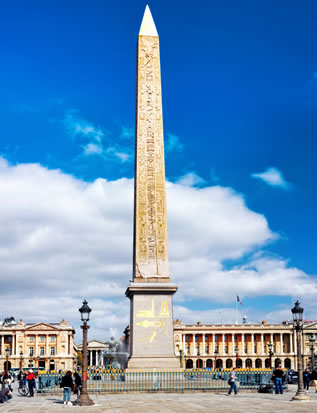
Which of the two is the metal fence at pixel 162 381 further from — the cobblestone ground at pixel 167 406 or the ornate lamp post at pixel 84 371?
the ornate lamp post at pixel 84 371

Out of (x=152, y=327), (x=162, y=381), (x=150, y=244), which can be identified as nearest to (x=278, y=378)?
(x=162, y=381)

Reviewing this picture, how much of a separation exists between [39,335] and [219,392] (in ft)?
351

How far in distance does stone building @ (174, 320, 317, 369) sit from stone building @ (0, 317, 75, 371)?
2590 centimetres

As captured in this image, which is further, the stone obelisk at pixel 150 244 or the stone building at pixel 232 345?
the stone building at pixel 232 345

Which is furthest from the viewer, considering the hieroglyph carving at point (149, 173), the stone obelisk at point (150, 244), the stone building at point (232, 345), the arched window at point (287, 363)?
the arched window at point (287, 363)

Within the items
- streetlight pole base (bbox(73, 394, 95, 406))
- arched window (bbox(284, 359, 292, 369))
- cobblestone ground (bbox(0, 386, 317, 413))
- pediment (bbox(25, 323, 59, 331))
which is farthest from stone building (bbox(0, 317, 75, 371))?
streetlight pole base (bbox(73, 394, 95, 406))

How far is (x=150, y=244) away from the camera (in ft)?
90.6

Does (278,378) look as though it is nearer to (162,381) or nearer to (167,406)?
(162,381)

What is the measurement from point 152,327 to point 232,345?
9620 centimetres

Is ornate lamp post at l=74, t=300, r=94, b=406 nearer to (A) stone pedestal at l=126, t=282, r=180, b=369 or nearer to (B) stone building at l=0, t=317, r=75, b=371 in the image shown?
(A) stone pedestal at l=126, t=282, r=180, b=369

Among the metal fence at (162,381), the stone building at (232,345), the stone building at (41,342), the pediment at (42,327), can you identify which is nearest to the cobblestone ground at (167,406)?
the metal fence at (162,381)

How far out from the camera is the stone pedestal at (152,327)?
26.1 meters

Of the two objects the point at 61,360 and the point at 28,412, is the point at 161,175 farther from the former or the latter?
the point at 61,360

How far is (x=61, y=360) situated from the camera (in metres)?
126
